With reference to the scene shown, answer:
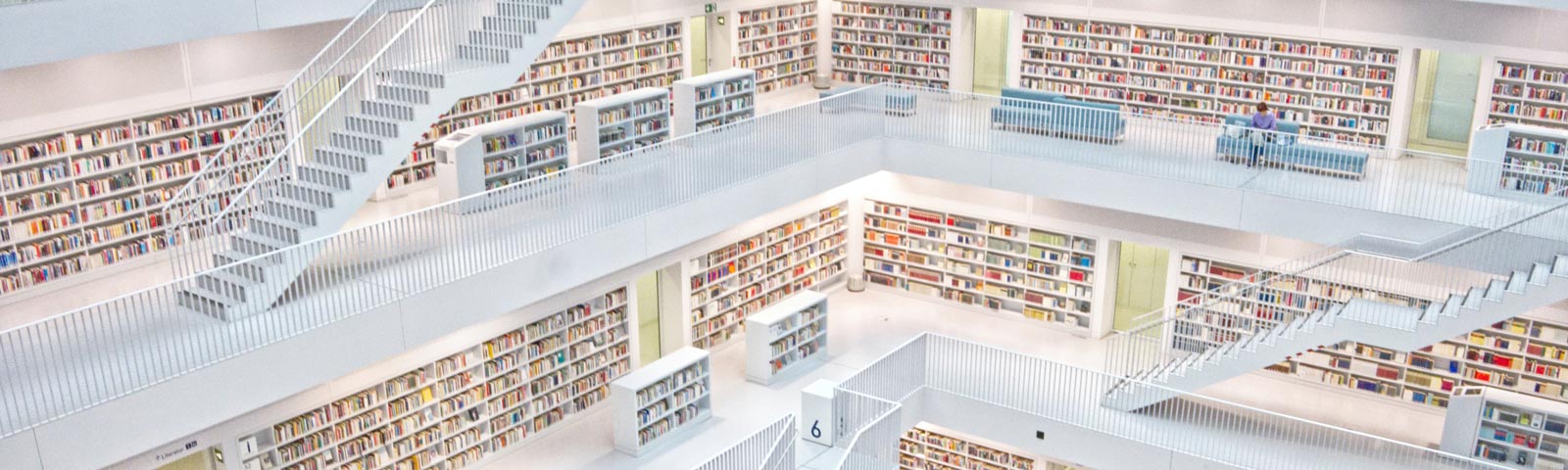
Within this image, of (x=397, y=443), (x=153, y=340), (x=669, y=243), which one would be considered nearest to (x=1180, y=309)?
(x=669, y=243)

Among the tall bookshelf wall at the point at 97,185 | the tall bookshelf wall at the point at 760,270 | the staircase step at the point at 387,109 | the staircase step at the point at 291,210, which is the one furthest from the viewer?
the tall bookshelf wall at the point at 760,270

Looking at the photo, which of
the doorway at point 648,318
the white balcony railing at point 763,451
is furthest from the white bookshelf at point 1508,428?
the doorway at point 648,318

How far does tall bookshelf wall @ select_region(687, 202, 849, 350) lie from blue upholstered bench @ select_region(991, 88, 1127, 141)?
3.39 m

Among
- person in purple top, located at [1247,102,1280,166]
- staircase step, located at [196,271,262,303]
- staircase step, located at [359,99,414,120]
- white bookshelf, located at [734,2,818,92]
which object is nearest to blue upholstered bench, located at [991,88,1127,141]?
person in purple top, located at [1247,102,1280,166]

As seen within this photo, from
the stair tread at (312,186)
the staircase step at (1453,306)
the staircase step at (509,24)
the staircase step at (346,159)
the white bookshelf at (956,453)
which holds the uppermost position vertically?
the staircase step at (509,24)

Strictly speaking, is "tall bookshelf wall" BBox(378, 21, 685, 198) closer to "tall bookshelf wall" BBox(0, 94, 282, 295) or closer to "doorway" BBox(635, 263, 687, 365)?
"tall bookshelf wall" BBox(0, 94, 282, 295)

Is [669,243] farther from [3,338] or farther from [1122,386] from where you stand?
[3,338]

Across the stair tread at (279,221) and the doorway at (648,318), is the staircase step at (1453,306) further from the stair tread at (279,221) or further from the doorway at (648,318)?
the stair tread at (279,221)

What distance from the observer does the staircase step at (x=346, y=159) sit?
37.1 feet

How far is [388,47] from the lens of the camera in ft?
39.1

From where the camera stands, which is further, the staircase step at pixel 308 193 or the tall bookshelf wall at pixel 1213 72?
the tall bookshelf wall at pixel 1213 72

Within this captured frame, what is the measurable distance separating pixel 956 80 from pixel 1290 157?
6379mm

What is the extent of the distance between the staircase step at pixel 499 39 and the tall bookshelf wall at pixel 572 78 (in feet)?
6.04

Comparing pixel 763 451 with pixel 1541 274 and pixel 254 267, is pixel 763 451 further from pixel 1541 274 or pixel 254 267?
pixel 1541 274
